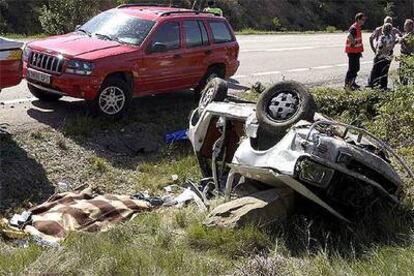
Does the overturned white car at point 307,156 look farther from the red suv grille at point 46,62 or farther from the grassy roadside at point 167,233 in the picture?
the red suv grille at point 46,62

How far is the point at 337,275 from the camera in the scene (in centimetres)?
466

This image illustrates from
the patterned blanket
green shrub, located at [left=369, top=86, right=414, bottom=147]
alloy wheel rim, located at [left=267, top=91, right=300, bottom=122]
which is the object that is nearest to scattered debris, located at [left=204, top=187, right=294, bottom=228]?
alloy wheel rim, located at [left=267, top=91, right=300, bottom=122]

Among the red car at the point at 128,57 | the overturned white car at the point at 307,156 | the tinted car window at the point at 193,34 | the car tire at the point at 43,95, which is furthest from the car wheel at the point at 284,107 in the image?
the car tire at the point at 43,95

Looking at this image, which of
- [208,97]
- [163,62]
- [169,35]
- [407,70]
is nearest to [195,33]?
[169,35]

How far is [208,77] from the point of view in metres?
12.0

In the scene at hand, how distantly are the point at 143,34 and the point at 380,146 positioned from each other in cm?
526

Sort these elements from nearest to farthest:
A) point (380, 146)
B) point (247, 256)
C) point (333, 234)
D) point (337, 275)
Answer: point (337, 275) → point (247, 256) → point (333, 234) → point (380, 146)

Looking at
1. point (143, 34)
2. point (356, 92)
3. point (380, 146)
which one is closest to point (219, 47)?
point (143, 34)

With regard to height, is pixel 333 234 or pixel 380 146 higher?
pixel 380 146

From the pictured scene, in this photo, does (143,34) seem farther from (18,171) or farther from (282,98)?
(282,98)

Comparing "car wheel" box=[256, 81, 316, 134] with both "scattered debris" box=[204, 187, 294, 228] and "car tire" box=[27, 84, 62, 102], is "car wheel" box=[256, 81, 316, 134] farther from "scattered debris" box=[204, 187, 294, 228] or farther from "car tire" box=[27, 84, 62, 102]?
"car tire" box=[27, 84, 62, 102]

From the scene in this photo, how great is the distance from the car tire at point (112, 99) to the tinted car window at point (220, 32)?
2.63m

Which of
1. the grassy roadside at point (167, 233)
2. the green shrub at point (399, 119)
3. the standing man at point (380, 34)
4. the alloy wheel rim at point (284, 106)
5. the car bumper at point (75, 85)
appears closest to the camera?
the grassy roadside at point (167, 233)

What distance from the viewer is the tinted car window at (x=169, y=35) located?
1073 centimetres
